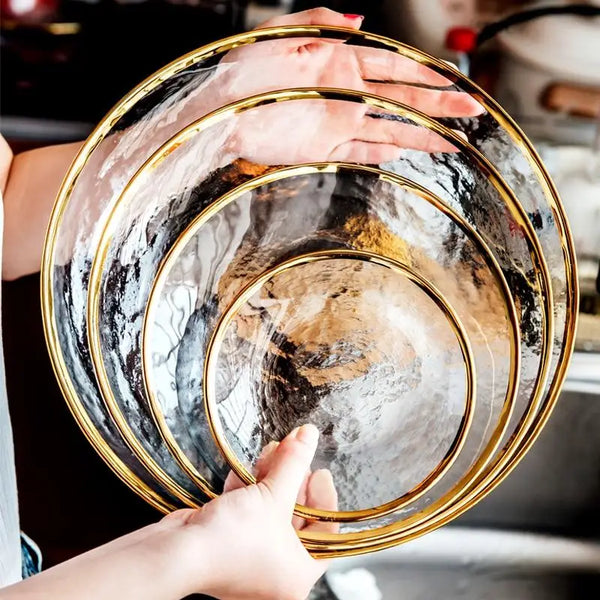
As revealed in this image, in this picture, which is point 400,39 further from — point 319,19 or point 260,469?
point 260,469

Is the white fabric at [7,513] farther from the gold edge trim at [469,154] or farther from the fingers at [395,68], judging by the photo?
the fingers at [395,68]

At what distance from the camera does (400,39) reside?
0.78 m

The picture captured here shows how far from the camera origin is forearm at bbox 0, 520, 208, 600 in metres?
0.38

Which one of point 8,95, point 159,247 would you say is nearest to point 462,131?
point 159,247

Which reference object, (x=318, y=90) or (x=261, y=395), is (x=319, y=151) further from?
(x=261, y=395)

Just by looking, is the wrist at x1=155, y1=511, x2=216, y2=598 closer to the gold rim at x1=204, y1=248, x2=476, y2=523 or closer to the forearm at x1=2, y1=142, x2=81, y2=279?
the gold rim at x1=204, y1=248, x2=476, y2=523

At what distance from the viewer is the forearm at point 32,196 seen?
0.58 meters

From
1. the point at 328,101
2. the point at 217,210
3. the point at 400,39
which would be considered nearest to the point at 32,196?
the point at 217,210

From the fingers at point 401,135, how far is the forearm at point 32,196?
272 millimetres

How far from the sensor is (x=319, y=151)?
1.67ft

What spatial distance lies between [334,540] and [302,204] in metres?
0.28

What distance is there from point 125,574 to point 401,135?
1.15 feet

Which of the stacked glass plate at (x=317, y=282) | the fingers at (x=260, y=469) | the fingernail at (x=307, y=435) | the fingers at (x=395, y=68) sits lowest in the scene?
the fingers at (x=260, y=469)

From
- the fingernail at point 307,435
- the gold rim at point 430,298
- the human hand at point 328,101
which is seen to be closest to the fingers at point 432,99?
the human hand at point 328,101
